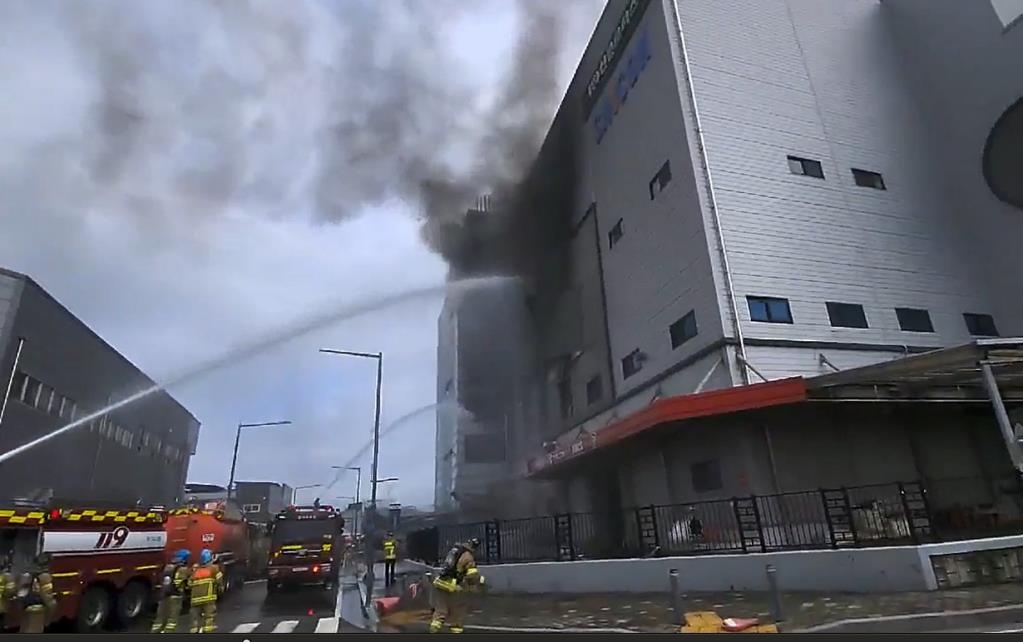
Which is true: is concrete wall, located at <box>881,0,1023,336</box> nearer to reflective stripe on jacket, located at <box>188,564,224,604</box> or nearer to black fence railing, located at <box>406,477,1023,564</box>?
black fence railing, located at <box>406,477,1023,564</box>

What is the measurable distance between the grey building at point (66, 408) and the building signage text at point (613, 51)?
88.9ft

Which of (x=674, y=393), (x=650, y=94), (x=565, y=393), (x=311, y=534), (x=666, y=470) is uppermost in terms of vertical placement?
(x=650, y=94)

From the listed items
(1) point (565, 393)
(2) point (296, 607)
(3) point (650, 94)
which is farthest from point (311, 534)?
(3) point (650, 94)

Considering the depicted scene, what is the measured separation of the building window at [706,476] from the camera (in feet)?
59.6

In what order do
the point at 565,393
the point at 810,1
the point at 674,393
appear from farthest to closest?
the point at 565,393 → the point at 810,1 → the point at 674,393

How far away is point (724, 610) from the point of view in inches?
395

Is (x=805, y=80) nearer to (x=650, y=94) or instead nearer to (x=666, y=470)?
(x=650, y=94)

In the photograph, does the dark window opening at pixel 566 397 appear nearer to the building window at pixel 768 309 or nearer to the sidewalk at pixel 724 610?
the building window at pixel 768 309

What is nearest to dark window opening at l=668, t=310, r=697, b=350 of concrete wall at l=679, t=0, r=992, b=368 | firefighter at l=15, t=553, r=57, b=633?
concrete wall at l=679, t=0, r=992, b=368

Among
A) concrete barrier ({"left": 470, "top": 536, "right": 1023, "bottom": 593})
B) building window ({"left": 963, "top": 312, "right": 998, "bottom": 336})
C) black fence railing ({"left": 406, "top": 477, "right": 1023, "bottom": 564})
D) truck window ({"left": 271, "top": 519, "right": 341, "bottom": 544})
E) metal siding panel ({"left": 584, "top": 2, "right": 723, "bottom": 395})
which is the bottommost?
concrete barrier ({"left": 470, "top": 536, "right": 1023, "bottom": 593})

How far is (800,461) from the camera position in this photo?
57.2ft

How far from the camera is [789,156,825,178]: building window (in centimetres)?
2333

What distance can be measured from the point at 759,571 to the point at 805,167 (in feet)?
57.4

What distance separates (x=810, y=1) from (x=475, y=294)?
28.8 m
